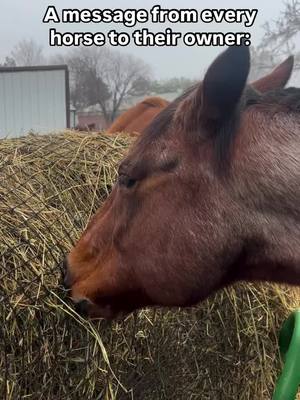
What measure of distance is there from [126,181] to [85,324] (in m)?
0.58

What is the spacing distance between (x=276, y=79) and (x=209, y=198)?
0.64 metres

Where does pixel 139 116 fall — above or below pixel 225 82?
below

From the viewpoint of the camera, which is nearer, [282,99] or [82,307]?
[282,99]

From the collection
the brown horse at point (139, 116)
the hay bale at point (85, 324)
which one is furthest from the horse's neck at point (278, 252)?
the brown horse at point (139, 116)

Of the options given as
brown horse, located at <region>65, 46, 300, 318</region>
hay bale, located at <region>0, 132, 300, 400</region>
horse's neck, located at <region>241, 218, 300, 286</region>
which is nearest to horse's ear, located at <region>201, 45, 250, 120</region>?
brown horse, located at <region>65, 46, 300, 318</region>

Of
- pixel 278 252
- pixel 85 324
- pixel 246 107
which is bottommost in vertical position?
pixel 85 324

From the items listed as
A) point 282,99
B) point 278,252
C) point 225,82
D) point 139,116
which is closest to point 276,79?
point 282,99

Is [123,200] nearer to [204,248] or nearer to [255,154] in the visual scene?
[204,248]

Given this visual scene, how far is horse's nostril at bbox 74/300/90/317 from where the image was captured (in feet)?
6.50

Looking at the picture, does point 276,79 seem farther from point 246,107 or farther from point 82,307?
point 82,307

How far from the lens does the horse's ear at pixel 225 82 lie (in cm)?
151

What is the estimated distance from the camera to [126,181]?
188 centimetres

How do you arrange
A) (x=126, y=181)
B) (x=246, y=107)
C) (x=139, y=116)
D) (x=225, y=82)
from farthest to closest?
(x=139, y=116) → (x=126, y=181) → (x=246, y=107) → (x=225, y=82)

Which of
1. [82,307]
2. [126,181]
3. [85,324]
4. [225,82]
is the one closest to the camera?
[225,82]
